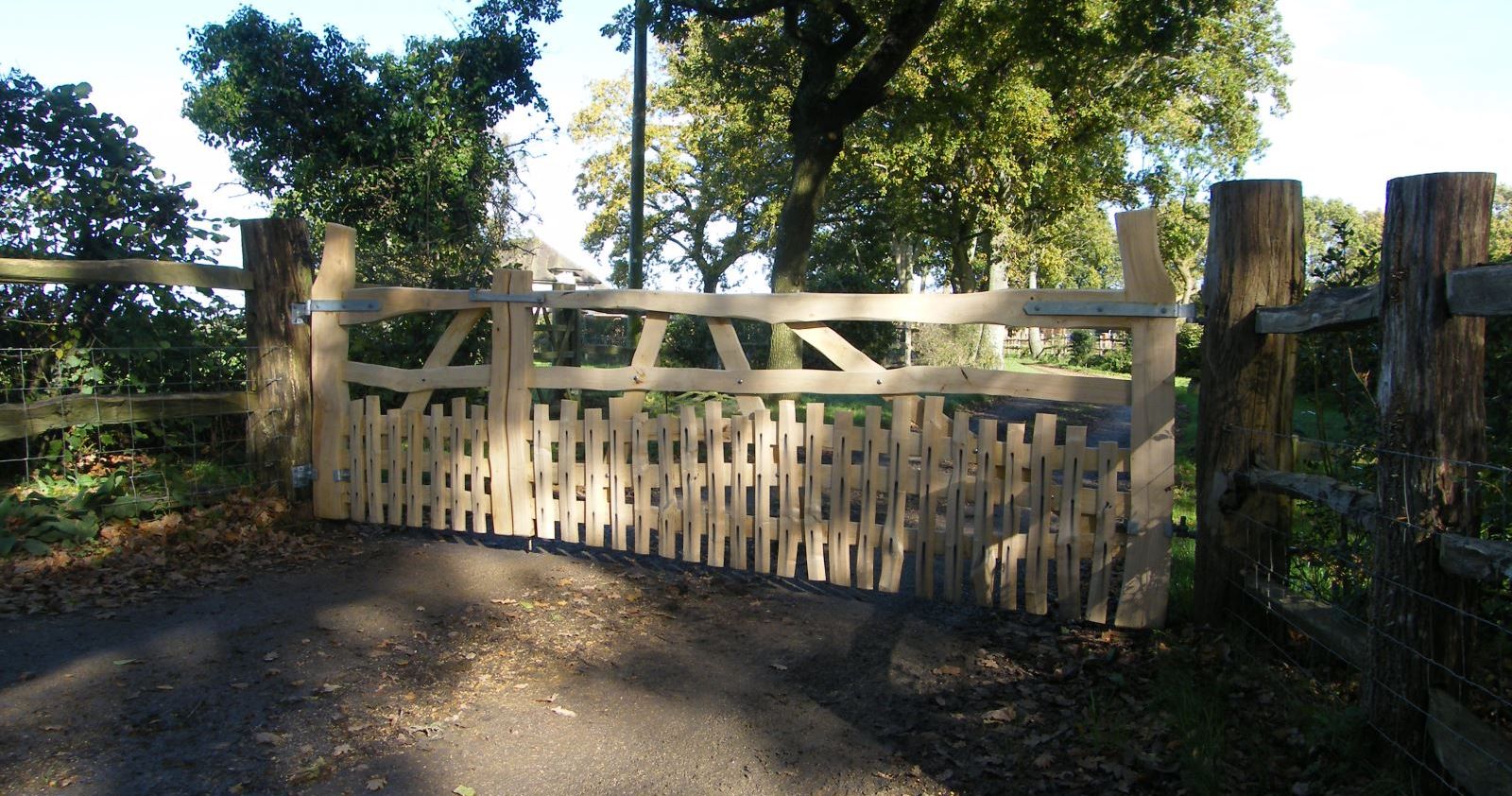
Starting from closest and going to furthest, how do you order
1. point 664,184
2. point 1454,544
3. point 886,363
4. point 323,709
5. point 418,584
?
point 1454,544 < point 323,709 < point 418,584 < point 886,363 < point 664,184

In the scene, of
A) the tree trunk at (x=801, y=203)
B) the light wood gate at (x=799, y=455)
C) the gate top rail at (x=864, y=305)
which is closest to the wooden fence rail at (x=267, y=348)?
the light wood gate at (x=799, y=455)

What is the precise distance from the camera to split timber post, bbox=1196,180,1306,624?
467 centimetres

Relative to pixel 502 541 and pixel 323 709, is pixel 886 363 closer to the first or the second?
pixel 502 541

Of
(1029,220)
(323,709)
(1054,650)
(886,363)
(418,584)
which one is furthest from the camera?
(1029,220)

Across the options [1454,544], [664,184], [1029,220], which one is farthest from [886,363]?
[664,184]

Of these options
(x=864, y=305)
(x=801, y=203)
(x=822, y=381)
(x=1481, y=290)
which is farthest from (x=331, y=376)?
(x=801, y=203)

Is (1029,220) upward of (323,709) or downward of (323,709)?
upward

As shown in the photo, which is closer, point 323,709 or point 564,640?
A: point 323,709

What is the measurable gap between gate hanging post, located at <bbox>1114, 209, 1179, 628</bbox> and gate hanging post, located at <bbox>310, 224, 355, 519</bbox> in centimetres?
501

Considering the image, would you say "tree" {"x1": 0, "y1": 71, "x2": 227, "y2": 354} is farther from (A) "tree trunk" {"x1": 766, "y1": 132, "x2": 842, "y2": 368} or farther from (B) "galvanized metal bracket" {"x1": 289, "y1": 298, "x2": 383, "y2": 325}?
(A) "tree trunk" {"x1": 766, "y1": 132, "x2": 842, "y2": 368}

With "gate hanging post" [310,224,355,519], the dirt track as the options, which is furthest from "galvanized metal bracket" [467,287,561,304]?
the dirt track

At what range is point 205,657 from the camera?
4.53m

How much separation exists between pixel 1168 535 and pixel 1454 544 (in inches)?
76.5

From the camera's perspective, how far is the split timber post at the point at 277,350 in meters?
7.05
